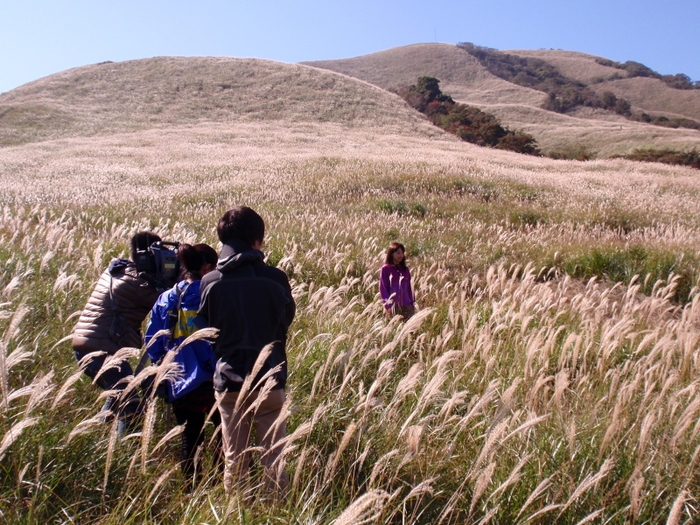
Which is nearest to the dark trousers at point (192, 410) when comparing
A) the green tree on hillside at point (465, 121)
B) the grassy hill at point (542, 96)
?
the green tree on hillside at point (465, 121)

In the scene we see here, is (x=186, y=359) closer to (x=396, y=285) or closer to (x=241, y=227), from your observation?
(x=241, y=227)

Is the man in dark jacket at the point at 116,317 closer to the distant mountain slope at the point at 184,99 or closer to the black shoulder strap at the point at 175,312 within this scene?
the black shoulder strap at the point at 175,312

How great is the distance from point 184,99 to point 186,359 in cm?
5739

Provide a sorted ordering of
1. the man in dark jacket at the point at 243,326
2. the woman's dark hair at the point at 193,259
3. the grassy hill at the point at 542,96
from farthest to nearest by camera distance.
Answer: the grassy hill at the point at 542,96
the woman's dark hair at the point at 193,259
the man in dark jacket at the point at 243,326

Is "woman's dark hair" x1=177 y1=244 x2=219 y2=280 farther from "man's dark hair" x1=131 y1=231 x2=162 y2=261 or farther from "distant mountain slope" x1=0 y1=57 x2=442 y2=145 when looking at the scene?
"distant mountain slope" x1=0 y1=57 x2=442 y2=145

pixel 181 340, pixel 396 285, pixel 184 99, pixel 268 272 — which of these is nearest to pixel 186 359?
pixel 181 340

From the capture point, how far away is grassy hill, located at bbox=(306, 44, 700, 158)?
173 feet

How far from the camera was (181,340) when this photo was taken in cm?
308

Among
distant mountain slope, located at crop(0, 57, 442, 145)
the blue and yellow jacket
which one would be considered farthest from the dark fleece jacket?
distant mountain slope, located at crop(0, 57, 442, 145)

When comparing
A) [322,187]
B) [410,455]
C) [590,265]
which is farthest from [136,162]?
[410,455]

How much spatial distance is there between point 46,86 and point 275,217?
59.1 meters

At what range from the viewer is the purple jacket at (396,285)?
5730 millimetres

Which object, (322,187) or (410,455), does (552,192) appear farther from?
(410,455)

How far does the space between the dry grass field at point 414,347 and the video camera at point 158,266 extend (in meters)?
0.73
